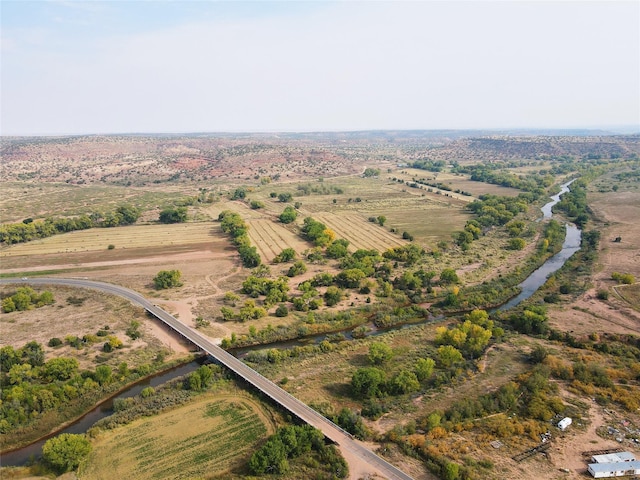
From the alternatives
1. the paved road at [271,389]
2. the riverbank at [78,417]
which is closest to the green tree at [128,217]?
the paved road at [271,389]

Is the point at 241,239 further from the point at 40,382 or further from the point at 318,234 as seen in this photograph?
the point at 40,382

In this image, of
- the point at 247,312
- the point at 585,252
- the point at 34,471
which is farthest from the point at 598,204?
the point at 34,471

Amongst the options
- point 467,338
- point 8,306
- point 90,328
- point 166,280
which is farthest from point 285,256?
point 8,306

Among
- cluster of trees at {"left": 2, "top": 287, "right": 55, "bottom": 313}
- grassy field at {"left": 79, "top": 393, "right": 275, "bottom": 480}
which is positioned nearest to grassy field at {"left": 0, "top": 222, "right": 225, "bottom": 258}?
cluster of trees at {"left": 2, "top": 287, "right": 55, "bottom": 313}

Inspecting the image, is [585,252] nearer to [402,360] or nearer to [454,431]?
[402,360]

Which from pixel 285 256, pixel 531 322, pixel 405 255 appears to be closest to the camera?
pixel 531 322

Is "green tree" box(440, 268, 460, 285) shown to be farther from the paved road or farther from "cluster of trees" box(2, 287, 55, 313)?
"cluster of trees" box(2, 287, 55, 313)

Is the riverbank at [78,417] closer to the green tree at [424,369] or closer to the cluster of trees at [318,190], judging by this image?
the green tree at [424,369]
